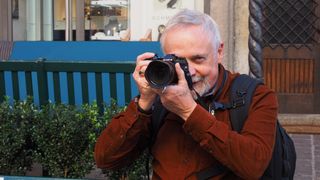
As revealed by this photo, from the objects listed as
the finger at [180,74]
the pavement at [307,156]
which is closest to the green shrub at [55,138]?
the finger at [180,74]

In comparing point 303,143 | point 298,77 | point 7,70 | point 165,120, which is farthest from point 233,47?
point 165,120

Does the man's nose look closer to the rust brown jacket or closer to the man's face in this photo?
the man's face

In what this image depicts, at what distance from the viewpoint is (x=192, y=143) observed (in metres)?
2.08

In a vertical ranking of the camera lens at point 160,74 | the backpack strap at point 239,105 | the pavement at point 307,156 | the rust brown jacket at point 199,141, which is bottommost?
the pavement at point 307,156

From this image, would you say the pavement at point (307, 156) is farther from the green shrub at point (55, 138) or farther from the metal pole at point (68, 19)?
the metal pole at point (68, 19)

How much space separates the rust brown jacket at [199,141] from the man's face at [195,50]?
110 mm

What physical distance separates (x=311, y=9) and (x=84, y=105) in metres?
4.71

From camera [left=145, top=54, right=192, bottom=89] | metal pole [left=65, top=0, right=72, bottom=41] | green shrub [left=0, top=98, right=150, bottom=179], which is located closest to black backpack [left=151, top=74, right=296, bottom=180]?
camera [left=145, top=54, right=192, bottom=89]

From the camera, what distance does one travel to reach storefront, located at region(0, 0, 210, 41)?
8125mm

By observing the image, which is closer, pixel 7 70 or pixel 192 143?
pixel 192 143

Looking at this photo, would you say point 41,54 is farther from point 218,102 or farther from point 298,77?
point 218,102

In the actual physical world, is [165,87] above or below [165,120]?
above

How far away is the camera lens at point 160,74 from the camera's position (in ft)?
6.08

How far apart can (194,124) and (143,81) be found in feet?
0.79
